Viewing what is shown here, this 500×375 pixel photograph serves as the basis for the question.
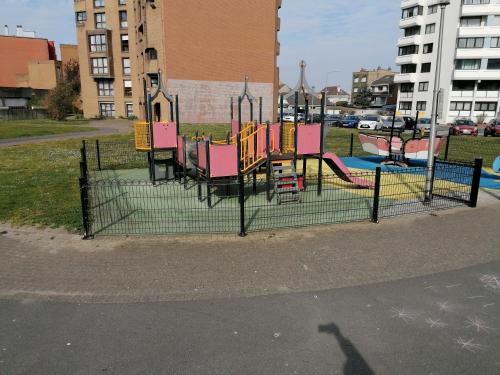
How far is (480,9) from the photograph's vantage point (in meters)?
53.4

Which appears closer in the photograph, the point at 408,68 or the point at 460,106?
the point at 460,106

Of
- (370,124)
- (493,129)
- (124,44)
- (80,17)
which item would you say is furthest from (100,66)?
(493,129)

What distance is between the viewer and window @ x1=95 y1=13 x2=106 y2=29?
195ft

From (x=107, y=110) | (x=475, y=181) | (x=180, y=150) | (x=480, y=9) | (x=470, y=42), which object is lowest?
(x=475, y=181)

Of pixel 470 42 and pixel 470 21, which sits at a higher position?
pixel 470 21

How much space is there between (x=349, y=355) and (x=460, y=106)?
61425 mm

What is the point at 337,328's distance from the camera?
459 cm

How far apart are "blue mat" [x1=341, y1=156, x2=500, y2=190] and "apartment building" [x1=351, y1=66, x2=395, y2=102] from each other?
97531mm

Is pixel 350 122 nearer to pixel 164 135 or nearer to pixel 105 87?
pixel 164 135

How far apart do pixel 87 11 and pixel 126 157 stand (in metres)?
51.3

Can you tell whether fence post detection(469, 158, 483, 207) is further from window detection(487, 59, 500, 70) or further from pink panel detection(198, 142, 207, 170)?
window detection(487, 59, 500, 70)

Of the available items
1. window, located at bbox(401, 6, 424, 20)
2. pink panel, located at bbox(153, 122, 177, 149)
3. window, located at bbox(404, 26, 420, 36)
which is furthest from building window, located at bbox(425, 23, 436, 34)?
pink panel, located at bbox(153, 122, 177, 149)

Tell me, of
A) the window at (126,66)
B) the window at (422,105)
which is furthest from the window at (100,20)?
the window at (422,105)

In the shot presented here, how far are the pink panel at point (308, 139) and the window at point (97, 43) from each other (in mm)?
56075
